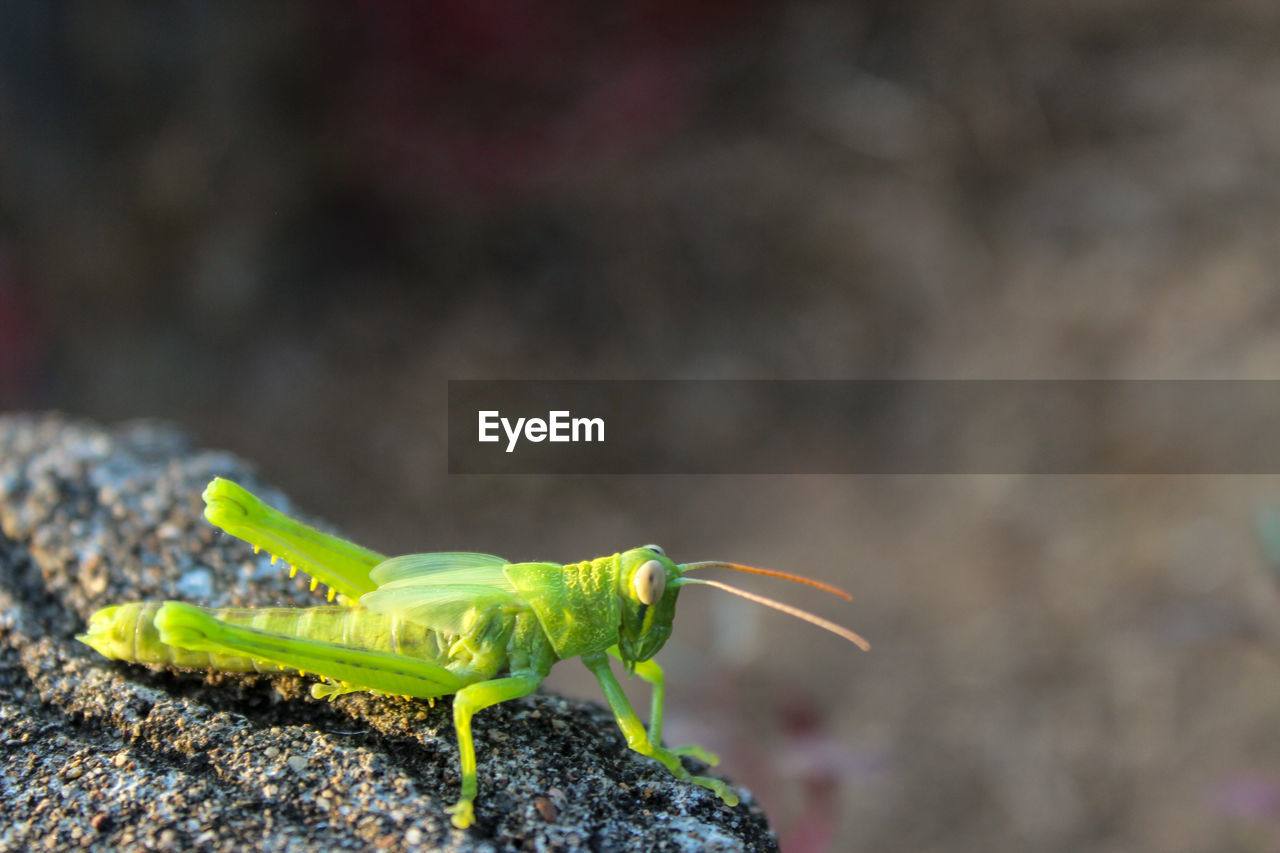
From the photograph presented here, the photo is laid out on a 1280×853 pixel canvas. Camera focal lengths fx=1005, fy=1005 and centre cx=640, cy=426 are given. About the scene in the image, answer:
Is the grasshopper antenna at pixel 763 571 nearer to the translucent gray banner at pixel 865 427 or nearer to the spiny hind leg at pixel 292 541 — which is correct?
the spiny hind leg at pixel 292 541

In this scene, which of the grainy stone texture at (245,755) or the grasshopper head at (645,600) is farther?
the grasshopper head at (645,600)

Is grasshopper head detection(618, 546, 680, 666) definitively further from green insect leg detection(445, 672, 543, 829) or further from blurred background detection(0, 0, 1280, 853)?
blurred background detection(0, 0, 1280, 853)

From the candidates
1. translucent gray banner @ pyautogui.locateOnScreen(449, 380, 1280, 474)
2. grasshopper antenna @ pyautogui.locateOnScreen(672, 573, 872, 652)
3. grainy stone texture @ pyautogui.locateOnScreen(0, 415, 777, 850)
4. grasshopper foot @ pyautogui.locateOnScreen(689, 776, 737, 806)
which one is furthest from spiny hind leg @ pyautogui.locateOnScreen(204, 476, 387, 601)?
translucent gray banner @ pyautogui.locateOnScreen(449, 380, 1280, 474)

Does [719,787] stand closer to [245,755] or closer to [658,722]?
[658,722]

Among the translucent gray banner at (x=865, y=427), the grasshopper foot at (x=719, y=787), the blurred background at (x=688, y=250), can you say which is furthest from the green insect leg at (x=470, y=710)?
the translucent gray banner at (x=865, y=427)

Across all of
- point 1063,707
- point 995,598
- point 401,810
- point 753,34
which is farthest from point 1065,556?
point 401,810

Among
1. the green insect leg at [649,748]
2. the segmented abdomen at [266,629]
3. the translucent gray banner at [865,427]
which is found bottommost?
the green insect leg at [649,748]
